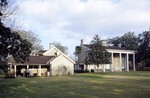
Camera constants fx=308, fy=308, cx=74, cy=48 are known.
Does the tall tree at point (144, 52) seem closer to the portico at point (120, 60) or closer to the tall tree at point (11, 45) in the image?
the portico at point (120, 60)

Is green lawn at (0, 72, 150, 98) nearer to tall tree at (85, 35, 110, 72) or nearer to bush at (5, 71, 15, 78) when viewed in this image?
bush at (5, 71, 15, 78)

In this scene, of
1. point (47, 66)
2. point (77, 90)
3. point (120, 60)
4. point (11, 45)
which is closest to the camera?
point (77, 90)

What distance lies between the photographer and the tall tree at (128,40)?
109600 mm

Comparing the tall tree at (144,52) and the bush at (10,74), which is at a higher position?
the tall tree at (144,52)

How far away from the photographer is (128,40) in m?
113

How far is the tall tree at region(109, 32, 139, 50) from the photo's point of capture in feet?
360

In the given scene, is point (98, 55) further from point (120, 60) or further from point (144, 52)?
point (144, 52)

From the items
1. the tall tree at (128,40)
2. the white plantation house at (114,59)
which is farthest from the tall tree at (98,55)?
the tall tree at (128,40)

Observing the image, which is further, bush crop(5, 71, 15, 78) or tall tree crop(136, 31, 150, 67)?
tall tree crop(136, 31, 150, 67)

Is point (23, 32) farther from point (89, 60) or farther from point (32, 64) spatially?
point (89, 60)

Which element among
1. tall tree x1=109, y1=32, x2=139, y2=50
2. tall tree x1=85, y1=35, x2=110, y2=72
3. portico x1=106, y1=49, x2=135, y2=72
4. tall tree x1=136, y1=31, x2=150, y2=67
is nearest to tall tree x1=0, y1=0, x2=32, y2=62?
tall tree x1=85, y1=35, x2=110, y2=72

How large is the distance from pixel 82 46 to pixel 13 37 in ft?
180

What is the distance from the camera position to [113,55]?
290 ft

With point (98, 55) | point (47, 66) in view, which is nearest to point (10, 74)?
point (47, 66)
